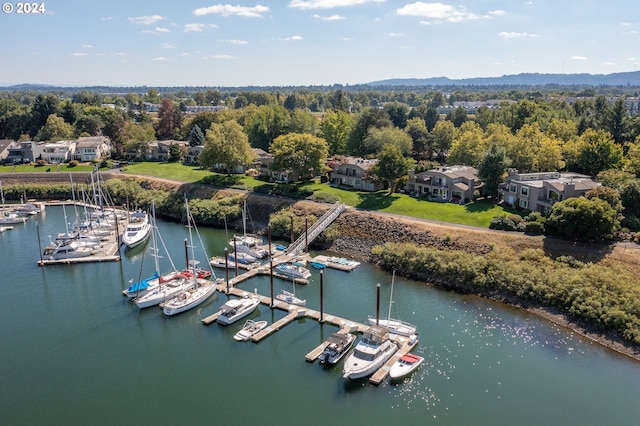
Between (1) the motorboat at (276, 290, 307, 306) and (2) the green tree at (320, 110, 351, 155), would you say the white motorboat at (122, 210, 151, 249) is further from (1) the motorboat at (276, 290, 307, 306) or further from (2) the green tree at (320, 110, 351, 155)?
(2) the green tree at (320, 110, 351, 155)

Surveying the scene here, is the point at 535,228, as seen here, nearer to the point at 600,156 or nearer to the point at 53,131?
the point at 600,156

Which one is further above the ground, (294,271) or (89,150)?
(89,150)

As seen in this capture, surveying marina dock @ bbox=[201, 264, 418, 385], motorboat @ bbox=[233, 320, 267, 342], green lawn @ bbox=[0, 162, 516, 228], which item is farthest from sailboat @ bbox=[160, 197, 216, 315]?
green lawn @ bbox=[0, 162, 516, 228]

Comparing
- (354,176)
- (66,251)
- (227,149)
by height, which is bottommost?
(66,251)

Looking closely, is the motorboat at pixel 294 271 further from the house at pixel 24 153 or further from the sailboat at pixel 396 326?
the house at pixel 24 153

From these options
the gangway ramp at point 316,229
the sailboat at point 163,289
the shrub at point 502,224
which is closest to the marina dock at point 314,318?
the sailboat at point 163,289

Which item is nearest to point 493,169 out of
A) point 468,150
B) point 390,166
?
point 390,166
